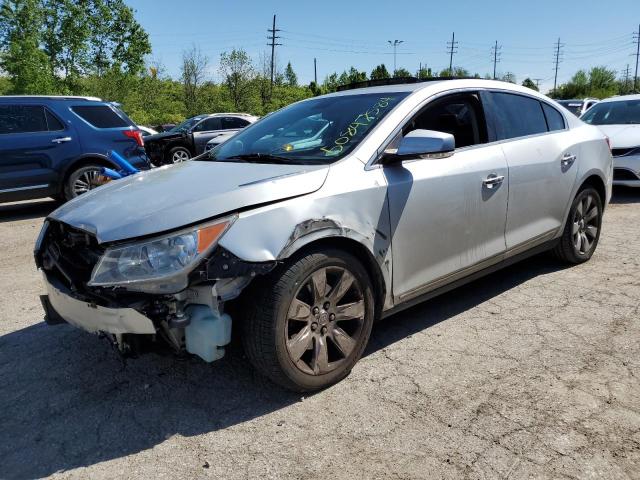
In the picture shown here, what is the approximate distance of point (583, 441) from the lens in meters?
2.32

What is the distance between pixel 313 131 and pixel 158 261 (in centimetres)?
150

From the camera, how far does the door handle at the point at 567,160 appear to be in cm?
418

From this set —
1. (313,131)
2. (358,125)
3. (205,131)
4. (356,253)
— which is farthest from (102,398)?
(205,131)

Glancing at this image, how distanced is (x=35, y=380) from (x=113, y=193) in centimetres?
118

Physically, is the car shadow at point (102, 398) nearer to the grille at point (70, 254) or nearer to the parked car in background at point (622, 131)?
the grille at point (70, 254)

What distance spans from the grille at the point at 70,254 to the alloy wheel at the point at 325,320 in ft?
3.31

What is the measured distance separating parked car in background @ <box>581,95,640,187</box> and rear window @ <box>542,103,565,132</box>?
4.33 meters

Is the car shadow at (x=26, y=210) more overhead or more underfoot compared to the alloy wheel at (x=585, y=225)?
more underfoot

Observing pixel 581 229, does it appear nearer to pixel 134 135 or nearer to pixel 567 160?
pixel 567 160

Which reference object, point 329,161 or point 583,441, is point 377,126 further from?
point 583,441

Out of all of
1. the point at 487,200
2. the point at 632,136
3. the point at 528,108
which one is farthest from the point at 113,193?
the point at 632,136

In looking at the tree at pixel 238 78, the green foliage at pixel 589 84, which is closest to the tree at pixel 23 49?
the tree at pixel 238 78

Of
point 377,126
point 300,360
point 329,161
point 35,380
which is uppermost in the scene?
point 377,126

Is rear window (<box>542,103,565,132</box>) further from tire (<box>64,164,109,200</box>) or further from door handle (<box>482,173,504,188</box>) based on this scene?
tire (<box>64,164,109,200</box>)
